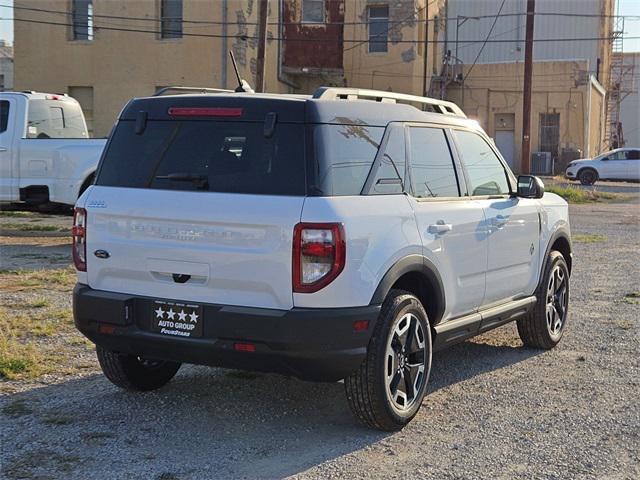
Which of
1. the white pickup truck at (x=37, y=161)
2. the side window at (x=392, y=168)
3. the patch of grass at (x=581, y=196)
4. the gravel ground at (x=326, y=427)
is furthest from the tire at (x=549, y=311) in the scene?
the patch of grass at (x=581, y=196)

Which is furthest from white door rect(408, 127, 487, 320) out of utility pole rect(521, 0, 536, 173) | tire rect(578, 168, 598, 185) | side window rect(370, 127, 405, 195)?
tire rect(578, 168, 598, 185)

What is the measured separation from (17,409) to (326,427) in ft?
6.36

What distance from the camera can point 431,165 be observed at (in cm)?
570

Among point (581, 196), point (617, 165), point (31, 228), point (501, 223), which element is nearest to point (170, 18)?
point (581, 196)

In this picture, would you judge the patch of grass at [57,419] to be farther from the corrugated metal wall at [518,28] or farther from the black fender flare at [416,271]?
the corrugated metal wall at [518,28]

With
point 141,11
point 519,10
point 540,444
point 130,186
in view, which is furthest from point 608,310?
point 519,10

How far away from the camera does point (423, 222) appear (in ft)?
17.3

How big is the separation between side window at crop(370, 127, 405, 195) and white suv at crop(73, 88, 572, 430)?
1 cm

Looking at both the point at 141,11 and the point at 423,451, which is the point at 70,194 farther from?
the point at 141,11

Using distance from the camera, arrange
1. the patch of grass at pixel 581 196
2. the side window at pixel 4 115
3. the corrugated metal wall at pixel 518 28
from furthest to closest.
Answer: the corrugated metal wall at pixel 518 28 → the patch of grass at pixel 581 196 → the side window at pixel 4 115

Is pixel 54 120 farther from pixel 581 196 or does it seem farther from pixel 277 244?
pixel 581 196

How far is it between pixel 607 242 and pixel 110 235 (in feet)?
41.7

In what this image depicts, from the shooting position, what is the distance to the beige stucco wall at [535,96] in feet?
136

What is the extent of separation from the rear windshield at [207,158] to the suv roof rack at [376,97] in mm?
462
